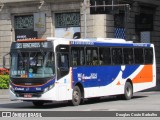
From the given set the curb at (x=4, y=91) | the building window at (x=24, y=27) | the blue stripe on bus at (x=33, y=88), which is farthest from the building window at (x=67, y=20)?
the blue stripe on bus at (x=33, y=88)

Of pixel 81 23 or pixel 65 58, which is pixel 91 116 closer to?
pixel 65 58

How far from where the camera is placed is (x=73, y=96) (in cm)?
2405

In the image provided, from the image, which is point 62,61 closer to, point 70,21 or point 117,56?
point 117,56

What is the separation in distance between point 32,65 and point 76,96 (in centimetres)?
255

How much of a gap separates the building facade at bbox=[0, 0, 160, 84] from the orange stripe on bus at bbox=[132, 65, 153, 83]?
1190 centimetres

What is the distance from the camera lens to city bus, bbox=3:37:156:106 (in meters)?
23.0

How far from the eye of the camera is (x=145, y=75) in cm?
2962

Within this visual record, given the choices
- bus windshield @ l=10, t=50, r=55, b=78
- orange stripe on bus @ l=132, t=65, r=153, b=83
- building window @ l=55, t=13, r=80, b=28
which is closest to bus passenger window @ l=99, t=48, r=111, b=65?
orange stripe on bus @ l=132, t=65, r=153, b=83

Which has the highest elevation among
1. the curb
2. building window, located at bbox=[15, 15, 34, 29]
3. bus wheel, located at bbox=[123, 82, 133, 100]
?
building window, located at bbox=[15, 15, 34, 29]

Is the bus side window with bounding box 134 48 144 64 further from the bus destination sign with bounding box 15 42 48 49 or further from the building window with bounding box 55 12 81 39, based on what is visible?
the building window with bounding box 55 12 81 39

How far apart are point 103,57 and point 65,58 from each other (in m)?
3.01

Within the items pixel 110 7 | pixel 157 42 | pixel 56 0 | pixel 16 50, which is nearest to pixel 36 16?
pixel 56 0

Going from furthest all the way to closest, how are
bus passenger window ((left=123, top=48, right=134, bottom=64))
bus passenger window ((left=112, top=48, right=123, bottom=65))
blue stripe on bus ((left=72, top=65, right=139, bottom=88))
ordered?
bus passenger window ((left=123, top=48, right=134, bottom=64)), bus passenger window ((left=112, top=48, right=123, bottom=65)), blue stripe on bus ((left=72, top=65, right=139, bottom=88))

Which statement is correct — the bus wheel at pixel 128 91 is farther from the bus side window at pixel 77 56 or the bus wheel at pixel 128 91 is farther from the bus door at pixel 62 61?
the bus door at pixel 62 61
